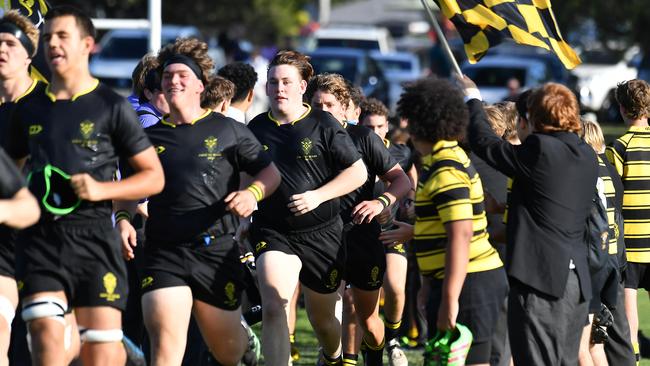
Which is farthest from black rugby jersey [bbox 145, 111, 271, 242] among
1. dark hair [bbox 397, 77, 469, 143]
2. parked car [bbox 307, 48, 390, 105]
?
parked car [bbox 307, 48, 390, 105]

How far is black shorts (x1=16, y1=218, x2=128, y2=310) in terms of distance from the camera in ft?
20.6

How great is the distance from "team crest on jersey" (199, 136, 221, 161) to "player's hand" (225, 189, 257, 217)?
306 mm

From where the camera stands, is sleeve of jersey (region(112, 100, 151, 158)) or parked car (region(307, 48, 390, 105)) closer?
sleeve of jersey (region(112, 100, 151, 158))

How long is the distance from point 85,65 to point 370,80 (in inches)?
844

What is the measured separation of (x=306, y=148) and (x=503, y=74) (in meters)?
23.2

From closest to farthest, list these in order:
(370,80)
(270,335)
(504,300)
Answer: (504,300) < (270,335) < (370,80)

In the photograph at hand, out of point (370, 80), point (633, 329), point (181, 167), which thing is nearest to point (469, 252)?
point (181, 167)

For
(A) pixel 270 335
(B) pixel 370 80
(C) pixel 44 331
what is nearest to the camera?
(C) pixel 44 331

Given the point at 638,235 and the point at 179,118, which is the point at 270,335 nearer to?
the point at 179,118

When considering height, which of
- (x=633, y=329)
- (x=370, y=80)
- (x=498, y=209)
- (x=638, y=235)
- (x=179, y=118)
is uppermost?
(x=179, y=118)

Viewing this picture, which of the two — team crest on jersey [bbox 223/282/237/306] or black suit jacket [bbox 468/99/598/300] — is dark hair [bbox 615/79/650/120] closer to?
black suit jacket [bbox 468/99/598/300]

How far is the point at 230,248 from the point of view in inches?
289

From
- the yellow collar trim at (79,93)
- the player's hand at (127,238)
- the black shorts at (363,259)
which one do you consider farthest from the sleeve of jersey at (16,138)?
the black shorts at (363,259)

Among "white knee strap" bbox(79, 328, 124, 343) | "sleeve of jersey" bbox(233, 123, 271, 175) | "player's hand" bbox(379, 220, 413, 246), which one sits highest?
"sleeve of jersey" bbox(233, 123, 271, 175)
